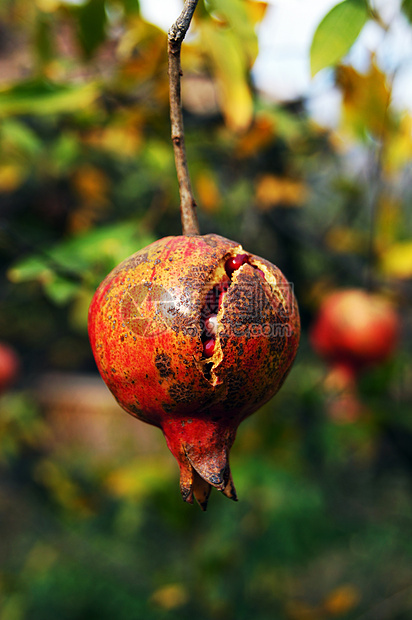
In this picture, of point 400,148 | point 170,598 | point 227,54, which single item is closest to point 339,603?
point 170,598

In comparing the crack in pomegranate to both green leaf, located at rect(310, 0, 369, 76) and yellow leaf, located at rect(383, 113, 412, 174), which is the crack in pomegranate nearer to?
green leaf, located at rect(310, 0, 369, 76)

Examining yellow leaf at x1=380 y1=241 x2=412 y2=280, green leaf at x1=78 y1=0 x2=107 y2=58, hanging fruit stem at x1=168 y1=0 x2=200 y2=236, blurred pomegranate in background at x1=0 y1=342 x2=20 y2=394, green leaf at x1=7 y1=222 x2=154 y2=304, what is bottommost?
blurred pomegranate in background at x1=0 y1=342 x2=20 y2=394

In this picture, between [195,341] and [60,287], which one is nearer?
[195,341]

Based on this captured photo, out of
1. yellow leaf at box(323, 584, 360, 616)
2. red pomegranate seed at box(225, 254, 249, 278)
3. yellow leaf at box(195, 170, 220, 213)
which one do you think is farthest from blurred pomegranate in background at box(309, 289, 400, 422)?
yellow leaf at box(323, 584, 360, 616)

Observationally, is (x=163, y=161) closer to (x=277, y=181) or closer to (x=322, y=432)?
(x=277, y=181)

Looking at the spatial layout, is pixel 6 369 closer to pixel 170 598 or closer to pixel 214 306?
pixel 170 598

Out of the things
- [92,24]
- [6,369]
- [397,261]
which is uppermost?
[92,24]
